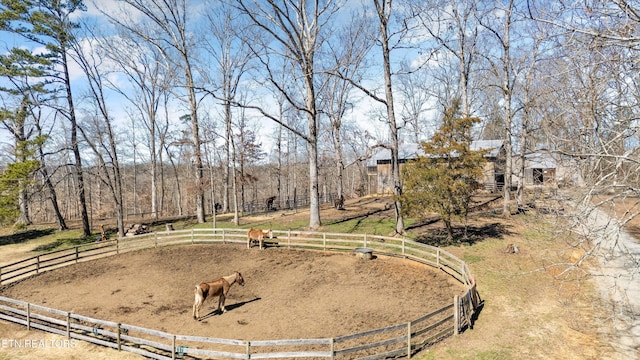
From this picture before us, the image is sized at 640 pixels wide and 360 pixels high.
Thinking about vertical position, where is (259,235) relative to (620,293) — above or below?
above

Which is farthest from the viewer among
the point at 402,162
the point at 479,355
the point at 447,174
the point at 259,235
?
the point at 402,162

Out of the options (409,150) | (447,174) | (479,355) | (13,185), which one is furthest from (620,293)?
(409,150)

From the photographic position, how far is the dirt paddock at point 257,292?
1070cm

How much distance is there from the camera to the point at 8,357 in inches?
371

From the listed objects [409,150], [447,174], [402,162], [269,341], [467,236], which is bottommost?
[269,341]

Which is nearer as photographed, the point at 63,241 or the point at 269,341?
the point at 269,341

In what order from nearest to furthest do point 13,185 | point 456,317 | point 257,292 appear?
point 456,317 → point 257,292 → point 13,185

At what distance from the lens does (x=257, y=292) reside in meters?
13.6

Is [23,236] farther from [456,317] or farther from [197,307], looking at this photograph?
[456,317]

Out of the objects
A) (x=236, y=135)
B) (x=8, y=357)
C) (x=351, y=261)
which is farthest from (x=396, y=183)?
(x=236, y=135)

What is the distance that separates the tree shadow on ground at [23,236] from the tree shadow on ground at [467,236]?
91.8 ft

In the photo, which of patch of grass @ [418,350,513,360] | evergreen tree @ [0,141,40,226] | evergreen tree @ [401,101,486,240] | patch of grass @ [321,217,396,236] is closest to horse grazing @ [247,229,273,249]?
patch of grass @ [321,217,396,236]

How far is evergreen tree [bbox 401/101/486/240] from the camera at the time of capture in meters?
16.9

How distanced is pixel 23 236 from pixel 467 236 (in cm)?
3163
